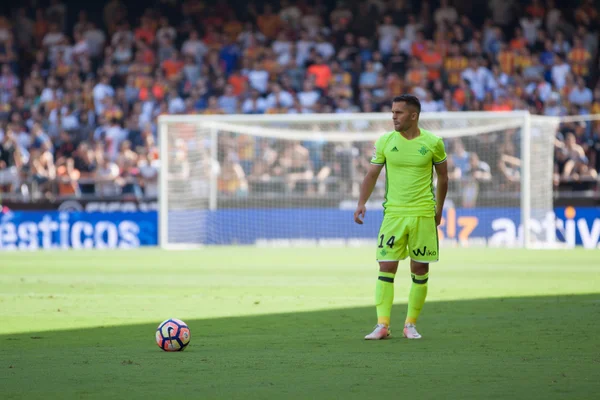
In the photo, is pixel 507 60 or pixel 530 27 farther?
pixel 530 27

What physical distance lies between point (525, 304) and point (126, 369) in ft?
19.7

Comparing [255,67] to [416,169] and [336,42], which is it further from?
[416,169]

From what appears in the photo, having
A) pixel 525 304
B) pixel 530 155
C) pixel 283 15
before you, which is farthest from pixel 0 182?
pixel 525 304

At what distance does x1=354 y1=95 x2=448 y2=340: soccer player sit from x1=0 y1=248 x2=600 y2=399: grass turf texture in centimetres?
38

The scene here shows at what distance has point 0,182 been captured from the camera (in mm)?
27156

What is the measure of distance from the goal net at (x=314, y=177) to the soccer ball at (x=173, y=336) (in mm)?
16407

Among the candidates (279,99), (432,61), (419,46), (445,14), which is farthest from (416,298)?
(445,14)

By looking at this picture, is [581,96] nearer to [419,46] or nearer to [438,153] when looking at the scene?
[419,46]

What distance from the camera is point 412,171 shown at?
8.82m

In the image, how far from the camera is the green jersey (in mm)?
8789

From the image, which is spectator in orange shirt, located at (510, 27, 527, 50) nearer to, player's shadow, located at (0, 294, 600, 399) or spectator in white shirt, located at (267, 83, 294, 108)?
spectator in white shirt, located at (267, 83, 294, 108)

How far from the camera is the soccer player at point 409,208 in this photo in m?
8.73

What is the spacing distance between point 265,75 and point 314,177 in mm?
5818

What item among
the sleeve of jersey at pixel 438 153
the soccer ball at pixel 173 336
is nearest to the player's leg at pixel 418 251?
the sleeve of jersey at pixel 438 153
